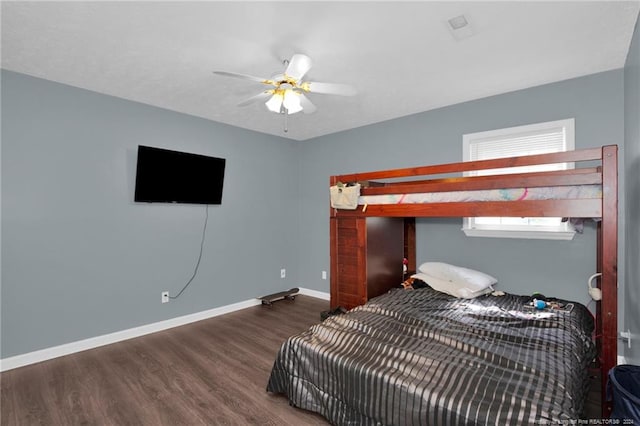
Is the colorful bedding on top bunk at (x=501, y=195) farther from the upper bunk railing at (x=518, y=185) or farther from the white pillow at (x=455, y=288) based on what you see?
the white pillow at (x=455, y=288)

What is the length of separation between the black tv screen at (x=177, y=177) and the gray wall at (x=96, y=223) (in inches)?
4.9

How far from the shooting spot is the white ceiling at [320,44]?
186 cm

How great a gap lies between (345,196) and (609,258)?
203cm

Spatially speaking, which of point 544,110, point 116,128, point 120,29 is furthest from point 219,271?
point 544,110

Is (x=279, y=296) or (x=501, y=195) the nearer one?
(x=501, y=195)

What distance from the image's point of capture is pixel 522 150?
10.1ft

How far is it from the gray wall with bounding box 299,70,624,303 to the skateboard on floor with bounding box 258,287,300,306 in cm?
41

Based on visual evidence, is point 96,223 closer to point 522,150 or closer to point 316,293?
point 316,293

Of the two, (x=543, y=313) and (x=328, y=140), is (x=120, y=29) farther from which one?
(x=543, y=313)

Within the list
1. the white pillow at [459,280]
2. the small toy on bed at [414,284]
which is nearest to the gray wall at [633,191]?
the white pillow at [459,280]

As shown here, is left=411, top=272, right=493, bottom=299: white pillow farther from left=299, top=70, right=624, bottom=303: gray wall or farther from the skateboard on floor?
the skateboard on floor

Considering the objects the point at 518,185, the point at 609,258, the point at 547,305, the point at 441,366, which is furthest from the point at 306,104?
the point at 547,305

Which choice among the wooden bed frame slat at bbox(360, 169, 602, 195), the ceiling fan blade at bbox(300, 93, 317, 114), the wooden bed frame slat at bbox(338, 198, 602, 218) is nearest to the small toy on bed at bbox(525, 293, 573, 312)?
Answer: the wooden bed frame slat at bbox(338, 198, 602, 218)

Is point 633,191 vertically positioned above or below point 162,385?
above
